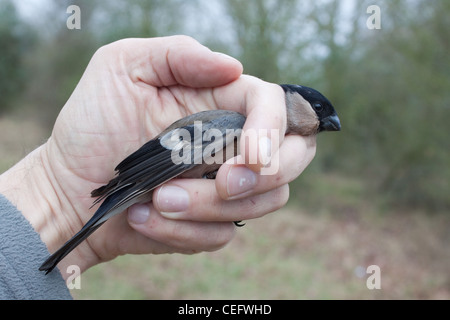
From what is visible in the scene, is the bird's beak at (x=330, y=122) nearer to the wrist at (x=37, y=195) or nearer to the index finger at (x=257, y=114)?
the index finger at (x=257, y=114)

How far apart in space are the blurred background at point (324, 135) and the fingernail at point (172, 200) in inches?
173

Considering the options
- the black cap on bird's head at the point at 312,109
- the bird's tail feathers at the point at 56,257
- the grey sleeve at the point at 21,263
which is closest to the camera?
the grey sleeve at the point at 21,263

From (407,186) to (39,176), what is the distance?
43.1ft

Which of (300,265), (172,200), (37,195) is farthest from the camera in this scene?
(300,265)

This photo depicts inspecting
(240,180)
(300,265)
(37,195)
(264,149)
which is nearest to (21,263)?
(37,195)

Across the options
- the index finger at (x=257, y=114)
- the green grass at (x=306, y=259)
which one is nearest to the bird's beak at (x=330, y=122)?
the index finger at (x=257, y=114)

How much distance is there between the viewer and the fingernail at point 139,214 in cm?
251

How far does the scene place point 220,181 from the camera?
7.22ft

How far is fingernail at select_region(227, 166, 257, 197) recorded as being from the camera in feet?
7.10

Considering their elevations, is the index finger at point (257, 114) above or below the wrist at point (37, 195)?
above

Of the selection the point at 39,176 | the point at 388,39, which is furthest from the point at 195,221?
the point at 388,39

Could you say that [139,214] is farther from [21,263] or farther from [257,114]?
[257,114]

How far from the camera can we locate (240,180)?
2.18 metres

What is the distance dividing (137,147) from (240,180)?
1.01 m
